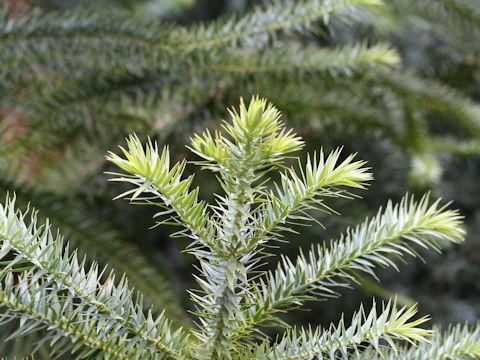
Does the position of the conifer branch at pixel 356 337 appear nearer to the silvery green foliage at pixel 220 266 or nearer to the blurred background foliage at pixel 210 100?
the silvery green foliage at pixel 220 266

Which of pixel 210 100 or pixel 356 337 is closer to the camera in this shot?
pixel 356 337

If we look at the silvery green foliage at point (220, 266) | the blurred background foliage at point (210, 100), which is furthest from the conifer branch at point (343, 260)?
the blurred background foliage at point (210, 100)

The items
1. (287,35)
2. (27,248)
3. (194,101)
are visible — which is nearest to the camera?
(27,248)

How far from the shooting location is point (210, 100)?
76 centimetres

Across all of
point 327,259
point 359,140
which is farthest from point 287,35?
point 359,140

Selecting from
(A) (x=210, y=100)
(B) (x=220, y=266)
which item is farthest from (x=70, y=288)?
(A) (x=210, y=100)

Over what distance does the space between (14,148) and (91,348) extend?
1.41 ft

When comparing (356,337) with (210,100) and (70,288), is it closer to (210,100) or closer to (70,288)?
(70,288)

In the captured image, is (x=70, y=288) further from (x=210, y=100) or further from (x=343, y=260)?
(x=210, y=100)

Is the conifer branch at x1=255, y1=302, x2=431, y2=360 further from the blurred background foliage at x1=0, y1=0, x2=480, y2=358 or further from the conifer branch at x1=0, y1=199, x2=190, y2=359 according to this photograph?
→ the blurred background foliage at x1=0, y1=0, x2=480, y2=358

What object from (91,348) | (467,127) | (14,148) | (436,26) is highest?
(436,26)

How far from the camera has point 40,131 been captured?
66cm

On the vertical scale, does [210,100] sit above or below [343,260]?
below

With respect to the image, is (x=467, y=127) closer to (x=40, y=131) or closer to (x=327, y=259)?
(x=327, y=259)
